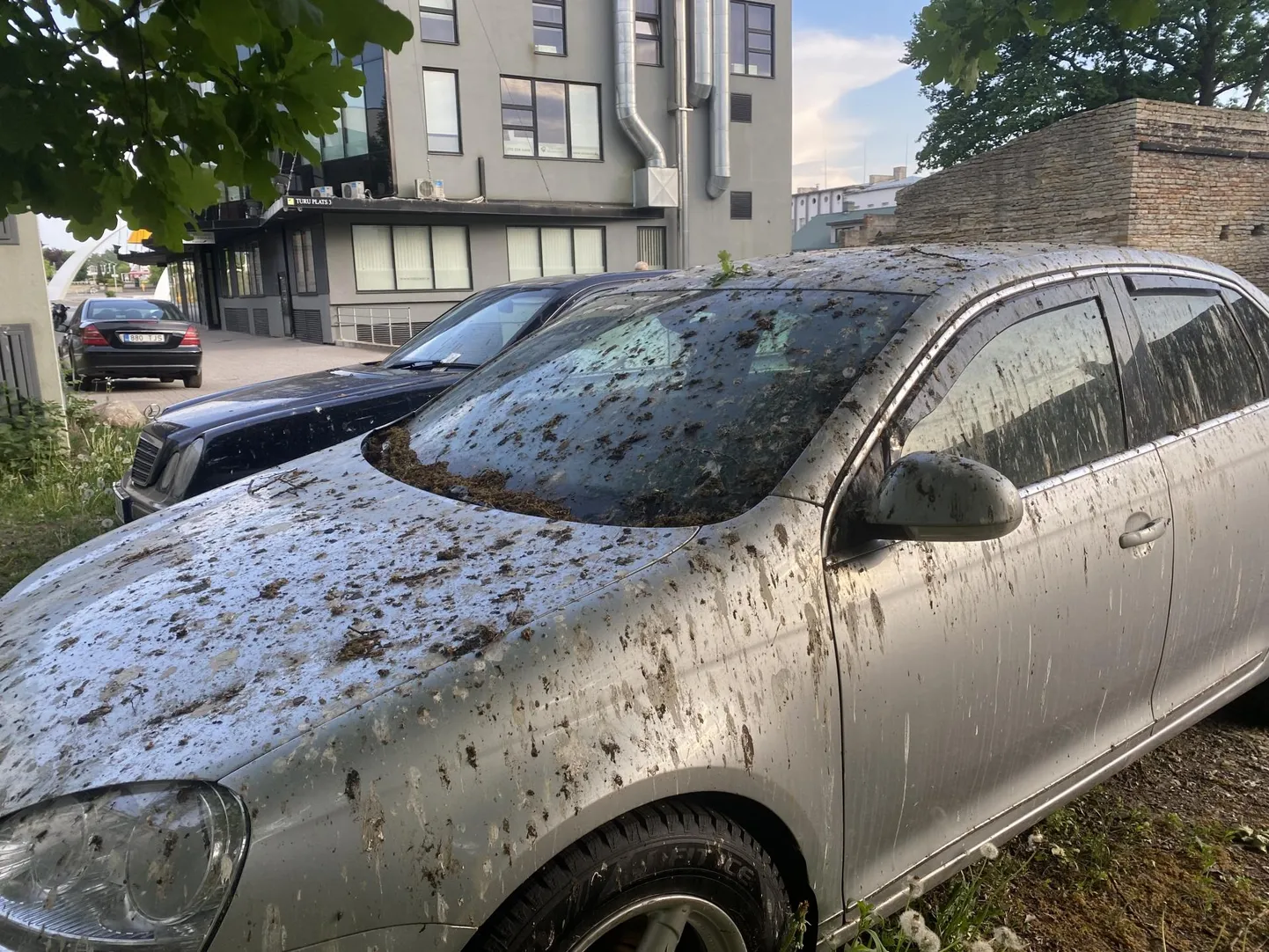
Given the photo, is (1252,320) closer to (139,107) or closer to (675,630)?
(675,630)

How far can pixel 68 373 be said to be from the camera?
9.80m

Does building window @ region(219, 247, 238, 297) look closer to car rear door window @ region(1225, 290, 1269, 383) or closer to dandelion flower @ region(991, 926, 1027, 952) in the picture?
car rear door window @ region(1225, 290, 1269, 383)

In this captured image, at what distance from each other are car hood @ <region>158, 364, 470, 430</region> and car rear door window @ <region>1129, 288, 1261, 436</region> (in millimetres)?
3463

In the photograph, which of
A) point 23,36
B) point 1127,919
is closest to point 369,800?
point 1127,919

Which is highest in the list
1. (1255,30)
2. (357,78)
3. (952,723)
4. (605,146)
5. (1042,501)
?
(1255,30)

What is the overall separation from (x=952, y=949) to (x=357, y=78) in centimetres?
272

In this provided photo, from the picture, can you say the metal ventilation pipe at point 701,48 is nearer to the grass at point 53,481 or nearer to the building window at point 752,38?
the building window at point 752,38

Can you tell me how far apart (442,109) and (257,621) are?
2539 centimetres

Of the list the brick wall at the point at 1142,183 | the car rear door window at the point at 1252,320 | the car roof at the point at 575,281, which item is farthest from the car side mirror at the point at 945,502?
the brick wall at the point at 1142,183

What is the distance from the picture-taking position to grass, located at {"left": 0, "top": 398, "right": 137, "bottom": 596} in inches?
222

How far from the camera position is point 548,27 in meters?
25.9

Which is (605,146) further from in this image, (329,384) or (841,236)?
(329,384)

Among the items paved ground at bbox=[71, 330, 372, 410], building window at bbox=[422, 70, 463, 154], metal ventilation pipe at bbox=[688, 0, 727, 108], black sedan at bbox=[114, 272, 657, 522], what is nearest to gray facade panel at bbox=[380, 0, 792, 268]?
building window at bbox=[422, 70, 463, 154]

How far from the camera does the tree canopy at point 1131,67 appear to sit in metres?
31.4
